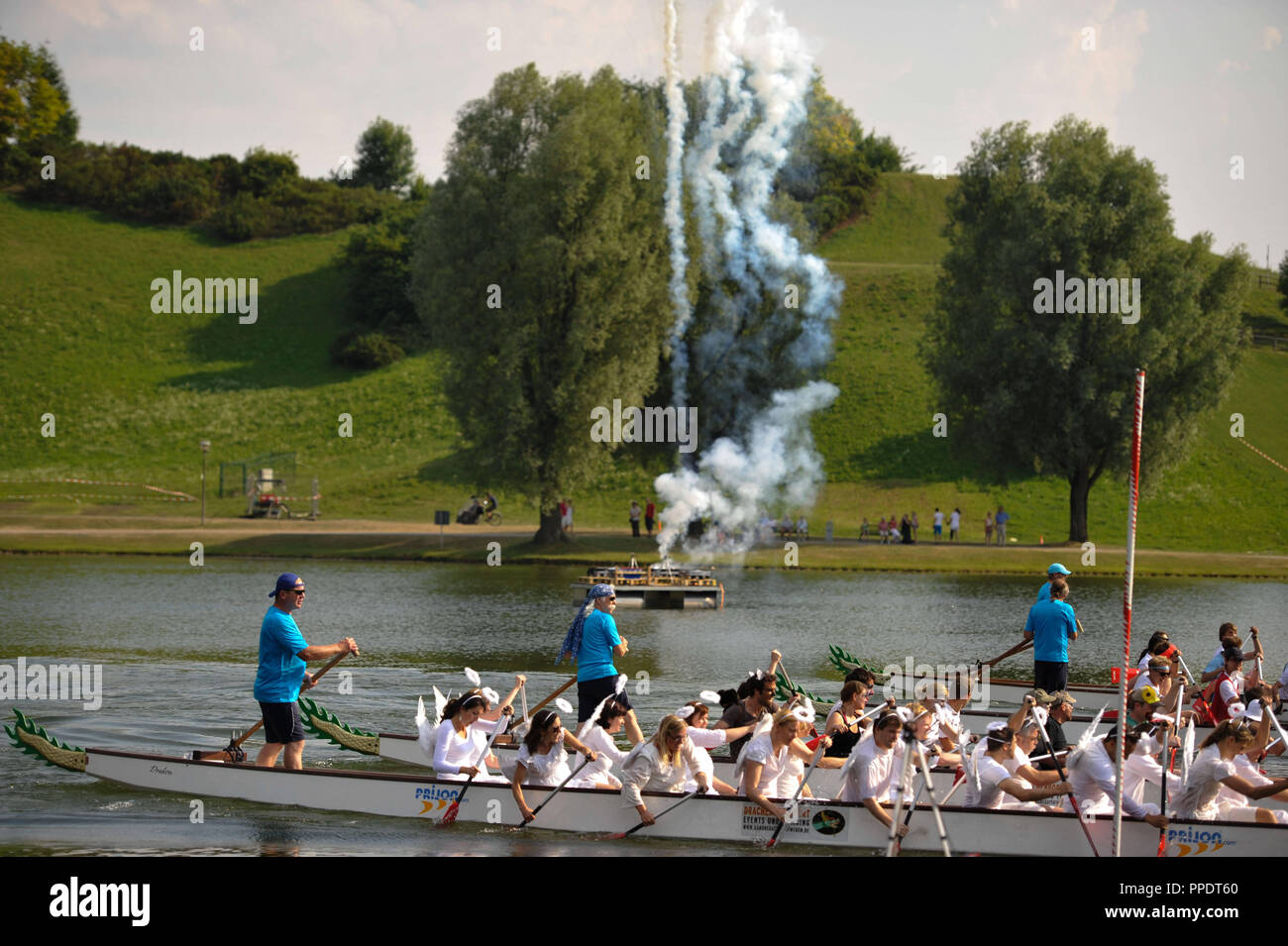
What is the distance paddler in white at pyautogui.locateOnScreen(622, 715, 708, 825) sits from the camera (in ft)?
51.3

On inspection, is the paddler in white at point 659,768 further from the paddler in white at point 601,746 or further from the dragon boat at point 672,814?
the paddler in white at point 601,746

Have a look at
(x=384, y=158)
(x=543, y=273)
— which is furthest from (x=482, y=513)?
(x=384, y=158)

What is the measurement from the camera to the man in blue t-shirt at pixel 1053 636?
20.4 m

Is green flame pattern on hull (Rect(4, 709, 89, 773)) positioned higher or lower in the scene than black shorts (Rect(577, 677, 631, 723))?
lower

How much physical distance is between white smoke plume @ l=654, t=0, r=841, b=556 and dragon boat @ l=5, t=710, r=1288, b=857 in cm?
3563

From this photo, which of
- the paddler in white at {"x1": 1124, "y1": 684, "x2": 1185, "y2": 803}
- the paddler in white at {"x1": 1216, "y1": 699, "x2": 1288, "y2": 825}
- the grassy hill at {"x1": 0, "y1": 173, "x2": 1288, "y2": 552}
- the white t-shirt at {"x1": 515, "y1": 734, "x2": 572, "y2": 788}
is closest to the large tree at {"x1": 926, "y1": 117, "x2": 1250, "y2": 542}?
the grassy hill at {"x1": 0, "y1": 173, "x2": 1288, "y2": 552}

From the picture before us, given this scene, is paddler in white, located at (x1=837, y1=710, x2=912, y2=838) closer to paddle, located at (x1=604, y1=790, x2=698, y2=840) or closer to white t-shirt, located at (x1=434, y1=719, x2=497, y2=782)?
paddle, located at (x1=604, y1=790, x2=698, y2=840)

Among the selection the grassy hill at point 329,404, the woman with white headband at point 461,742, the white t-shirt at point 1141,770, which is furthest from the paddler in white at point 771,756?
the grassy hill at point 329,404

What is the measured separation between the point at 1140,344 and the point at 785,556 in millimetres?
19417

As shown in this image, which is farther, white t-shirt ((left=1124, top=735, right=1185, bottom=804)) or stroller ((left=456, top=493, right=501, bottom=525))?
stroller ((left=456, top=493, right=501, bottom=525))

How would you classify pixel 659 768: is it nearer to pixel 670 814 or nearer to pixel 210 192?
pixel 670 814

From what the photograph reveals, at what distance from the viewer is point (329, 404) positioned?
8850 cm

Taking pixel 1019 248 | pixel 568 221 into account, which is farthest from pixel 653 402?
pixel 1019 248

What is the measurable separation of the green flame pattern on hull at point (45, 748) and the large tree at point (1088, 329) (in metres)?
49.3
